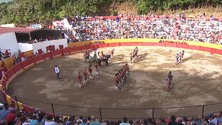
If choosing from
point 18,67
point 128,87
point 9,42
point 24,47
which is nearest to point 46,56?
A: point 24,47

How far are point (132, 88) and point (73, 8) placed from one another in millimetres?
31119

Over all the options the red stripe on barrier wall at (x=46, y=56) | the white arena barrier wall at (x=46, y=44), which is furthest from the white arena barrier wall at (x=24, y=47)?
the red stripe on barrier wall at (x=46, y=56)

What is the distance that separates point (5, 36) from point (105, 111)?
18.3m

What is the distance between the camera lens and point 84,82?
1708 centimetres

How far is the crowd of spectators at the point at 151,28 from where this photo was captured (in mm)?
29359

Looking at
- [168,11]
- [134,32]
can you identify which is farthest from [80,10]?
[168,11]

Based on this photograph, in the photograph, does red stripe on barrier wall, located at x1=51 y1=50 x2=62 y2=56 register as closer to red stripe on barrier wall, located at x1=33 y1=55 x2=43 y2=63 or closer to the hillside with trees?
red stripe on barrier wall, located at x1=33 y1=55 x2=43 y2=63

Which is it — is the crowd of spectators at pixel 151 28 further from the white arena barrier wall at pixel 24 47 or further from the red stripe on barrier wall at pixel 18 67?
the red stripe on barrier wall at pixel 18 67

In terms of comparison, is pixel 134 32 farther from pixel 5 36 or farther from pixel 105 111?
pixel 105 111

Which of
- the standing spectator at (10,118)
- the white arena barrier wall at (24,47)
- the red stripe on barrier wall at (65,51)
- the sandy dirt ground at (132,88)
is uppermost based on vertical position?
Result: the white arena barrier wall at (24,47)

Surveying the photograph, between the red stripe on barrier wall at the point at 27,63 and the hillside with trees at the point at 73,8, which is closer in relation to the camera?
the red stripe on barrier wall at the point at 27,63

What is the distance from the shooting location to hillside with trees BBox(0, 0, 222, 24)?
40500 mm

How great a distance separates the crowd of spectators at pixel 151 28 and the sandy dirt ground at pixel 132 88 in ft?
→ 23.2

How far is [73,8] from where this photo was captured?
42.2 m
